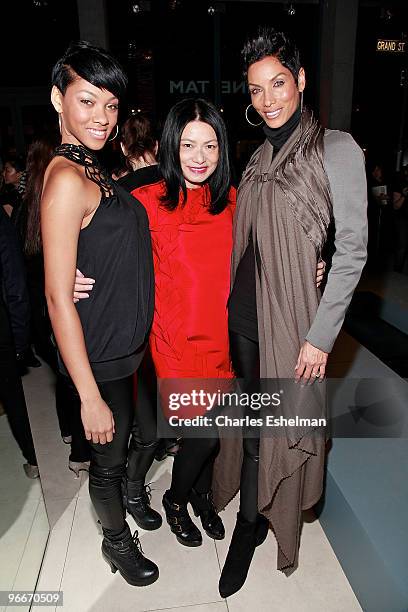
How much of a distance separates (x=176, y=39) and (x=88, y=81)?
7.91 meters

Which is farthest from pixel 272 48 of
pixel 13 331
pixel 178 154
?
pixel 13 331

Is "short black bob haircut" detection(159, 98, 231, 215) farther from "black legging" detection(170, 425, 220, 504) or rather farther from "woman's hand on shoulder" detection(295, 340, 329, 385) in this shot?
"black legging" detection(170, 425, 220, 504)

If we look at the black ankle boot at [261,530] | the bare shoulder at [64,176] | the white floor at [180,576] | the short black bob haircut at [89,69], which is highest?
the short black bob haircut at [89,69]

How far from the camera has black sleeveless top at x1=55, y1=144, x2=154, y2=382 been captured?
4.32 feet

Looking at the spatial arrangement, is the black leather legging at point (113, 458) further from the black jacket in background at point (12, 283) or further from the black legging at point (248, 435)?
the black jacket in background at point (12, 283)

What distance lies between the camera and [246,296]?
159 cm

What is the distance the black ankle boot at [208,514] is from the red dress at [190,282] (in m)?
0.63

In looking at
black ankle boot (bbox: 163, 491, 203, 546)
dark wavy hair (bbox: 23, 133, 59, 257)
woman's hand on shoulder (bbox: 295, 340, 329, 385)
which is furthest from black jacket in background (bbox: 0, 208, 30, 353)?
woman's hand on shoulder (bbox: 295, 340, 329, 385)

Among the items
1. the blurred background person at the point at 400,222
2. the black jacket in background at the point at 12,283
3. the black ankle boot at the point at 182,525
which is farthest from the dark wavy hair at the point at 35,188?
the blurred background person at the point at 400,222

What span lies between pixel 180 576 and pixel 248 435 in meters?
0.58

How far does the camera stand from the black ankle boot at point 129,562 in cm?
171

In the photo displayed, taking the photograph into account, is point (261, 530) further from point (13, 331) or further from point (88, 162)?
point (88, 162)

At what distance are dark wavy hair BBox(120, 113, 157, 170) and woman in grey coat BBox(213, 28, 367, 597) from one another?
3.47ft

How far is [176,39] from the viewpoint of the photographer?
8.13 m
